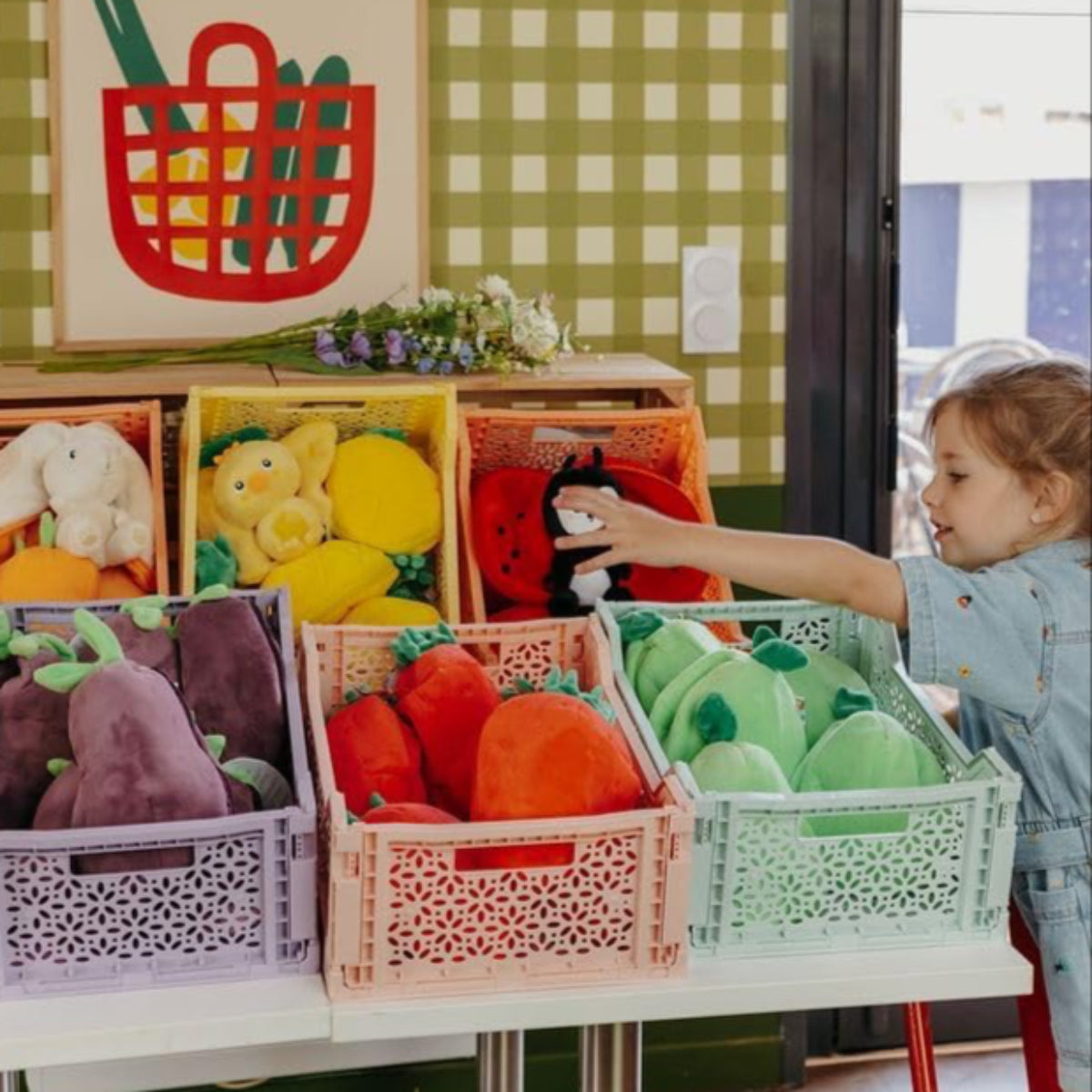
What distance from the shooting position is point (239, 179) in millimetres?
2525

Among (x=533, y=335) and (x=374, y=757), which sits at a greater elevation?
(x=533, y=335)

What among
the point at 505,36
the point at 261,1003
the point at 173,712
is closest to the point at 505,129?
the point at 505,36

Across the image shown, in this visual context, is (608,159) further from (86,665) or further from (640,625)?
(86,665)

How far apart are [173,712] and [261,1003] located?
26cm

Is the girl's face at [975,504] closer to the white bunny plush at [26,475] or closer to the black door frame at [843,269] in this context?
the black door frame at [843,269]

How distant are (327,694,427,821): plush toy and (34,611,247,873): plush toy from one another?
159 millimetres

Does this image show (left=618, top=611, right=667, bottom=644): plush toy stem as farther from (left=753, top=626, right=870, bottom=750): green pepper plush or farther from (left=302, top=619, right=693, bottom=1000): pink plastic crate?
(left=302, top=619, right=693, bottom=1000): pink plastic crate

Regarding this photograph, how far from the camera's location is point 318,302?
8.43 ft

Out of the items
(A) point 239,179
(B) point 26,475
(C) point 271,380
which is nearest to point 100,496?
(B) point 26,475

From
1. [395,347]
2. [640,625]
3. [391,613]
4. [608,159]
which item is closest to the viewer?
[640,625]

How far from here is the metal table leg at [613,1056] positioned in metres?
1.72

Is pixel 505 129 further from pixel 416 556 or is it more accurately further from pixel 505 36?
pixel 416 556

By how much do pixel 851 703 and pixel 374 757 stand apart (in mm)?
482

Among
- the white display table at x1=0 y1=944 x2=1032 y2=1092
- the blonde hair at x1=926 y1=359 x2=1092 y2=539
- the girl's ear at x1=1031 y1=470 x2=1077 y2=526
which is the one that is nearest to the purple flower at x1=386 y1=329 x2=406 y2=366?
the blonde hair at x1=926 y1=359 x2=1092 y2=539
